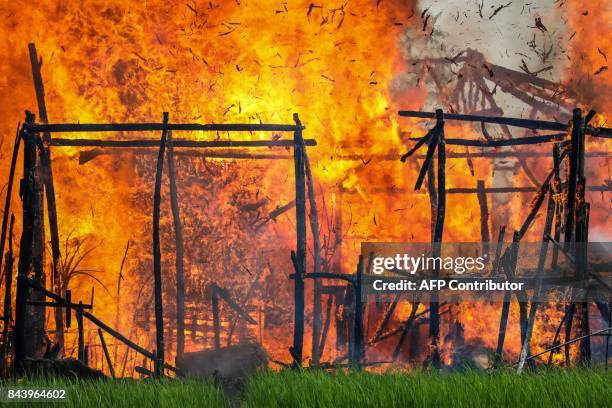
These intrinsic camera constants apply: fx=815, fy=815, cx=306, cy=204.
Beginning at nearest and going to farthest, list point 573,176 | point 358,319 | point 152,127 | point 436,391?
point 436,391 < point 573,176 < point 152,127 < point 358,319

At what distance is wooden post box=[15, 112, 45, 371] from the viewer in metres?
13.3

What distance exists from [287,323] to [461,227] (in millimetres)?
5595

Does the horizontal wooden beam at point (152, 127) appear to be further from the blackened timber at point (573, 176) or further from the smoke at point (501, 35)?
the smoke at point (501, 35)

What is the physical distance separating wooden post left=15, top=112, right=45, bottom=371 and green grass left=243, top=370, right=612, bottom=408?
4544mm

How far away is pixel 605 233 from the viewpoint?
2347cm

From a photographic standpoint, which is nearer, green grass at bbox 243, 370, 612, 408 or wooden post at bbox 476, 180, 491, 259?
green grass at bbox 243, 370, 612, 408

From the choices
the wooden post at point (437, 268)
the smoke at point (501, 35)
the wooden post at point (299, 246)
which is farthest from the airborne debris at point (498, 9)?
the wooden post at point (299, 246)

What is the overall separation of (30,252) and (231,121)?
933 cm

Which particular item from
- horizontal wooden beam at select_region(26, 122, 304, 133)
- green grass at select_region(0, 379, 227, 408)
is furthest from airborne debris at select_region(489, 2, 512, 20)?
green grass at select_region(0, 379, 227, 408)

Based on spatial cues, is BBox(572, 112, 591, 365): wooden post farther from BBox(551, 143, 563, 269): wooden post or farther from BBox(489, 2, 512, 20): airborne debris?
BBox(489, 2, 512, 20): airborne debris

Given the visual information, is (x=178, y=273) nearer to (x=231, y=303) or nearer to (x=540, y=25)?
(x=231, y=303)

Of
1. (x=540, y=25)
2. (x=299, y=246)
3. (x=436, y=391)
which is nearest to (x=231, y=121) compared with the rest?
(x=299, y=246)

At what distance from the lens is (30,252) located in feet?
44.1

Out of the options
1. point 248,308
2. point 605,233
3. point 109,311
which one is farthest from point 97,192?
point 605,233
